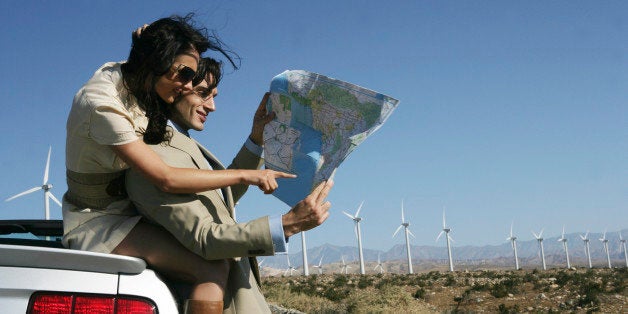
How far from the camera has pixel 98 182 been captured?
10.7 feet

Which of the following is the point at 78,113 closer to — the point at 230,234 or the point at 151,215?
the point at 151,215

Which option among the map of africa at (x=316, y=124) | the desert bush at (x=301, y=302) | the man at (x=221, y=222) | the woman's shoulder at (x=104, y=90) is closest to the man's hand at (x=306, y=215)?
the man at (x=221, y=222)

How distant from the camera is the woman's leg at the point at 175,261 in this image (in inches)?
118

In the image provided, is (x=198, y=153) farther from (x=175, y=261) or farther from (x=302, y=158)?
(x=175, y=261)

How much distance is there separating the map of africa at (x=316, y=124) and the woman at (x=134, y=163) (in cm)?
20

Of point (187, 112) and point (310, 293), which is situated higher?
point (187, 112)

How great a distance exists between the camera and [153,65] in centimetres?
344

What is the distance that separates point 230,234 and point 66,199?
3.21 ft

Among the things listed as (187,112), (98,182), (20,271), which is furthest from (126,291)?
(187,112)

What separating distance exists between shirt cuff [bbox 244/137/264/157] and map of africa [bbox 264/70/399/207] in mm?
576

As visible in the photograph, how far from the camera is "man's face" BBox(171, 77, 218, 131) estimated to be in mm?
3739

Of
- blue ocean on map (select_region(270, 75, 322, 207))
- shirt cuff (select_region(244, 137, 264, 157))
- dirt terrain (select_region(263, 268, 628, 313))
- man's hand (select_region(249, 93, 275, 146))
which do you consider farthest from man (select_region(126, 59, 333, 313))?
dirt terrain (select_region(263, 268, 628, 313))

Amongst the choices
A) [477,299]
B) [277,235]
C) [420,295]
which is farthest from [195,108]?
[420,295]

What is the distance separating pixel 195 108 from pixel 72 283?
1464 millimetres
